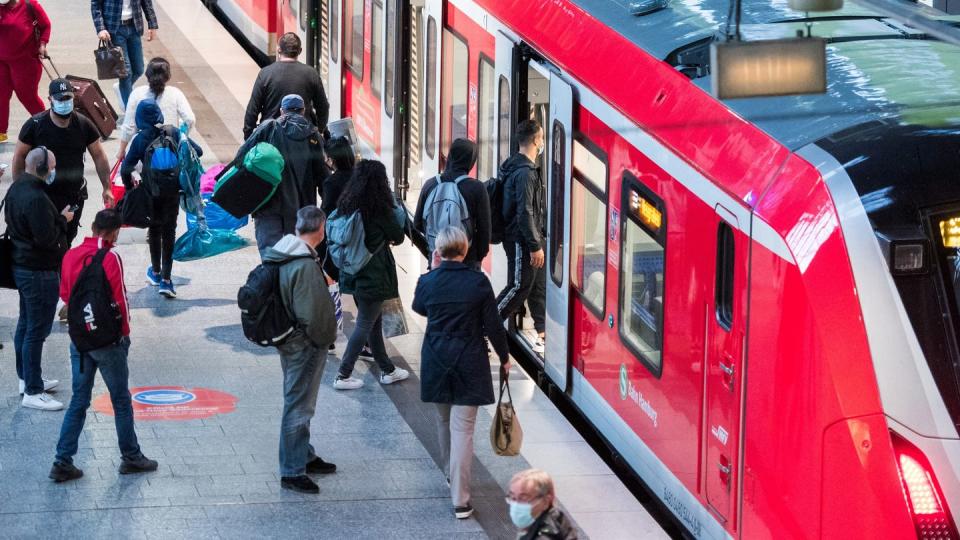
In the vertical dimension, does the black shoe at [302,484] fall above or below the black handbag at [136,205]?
below

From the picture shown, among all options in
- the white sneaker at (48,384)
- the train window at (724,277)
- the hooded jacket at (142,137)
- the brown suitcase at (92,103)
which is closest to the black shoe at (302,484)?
the white sneaker at (48,384)

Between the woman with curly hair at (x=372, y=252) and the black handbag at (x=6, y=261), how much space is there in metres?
1.94

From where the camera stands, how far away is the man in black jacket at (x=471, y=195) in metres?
10.6

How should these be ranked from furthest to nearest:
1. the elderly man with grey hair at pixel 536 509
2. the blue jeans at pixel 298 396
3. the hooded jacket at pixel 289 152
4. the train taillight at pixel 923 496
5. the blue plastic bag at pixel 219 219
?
the blue plastic bag at pixel 219 219
the hooded jacket at pixel 289 152
the blue jeans at pixel 298 396
the train taillight at pixel 923 496
the elderly man with grey hair at pixel 536 509

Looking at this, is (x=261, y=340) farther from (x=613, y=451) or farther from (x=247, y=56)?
(x=247, y=56)

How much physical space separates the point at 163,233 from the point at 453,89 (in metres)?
2.39

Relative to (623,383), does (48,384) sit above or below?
below

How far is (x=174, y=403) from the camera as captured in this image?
421 inches

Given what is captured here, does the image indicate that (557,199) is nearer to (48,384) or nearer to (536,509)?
(48,384)

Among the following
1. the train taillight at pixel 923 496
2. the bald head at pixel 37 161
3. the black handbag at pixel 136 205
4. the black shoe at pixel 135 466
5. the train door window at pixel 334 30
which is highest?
the bald head at pixel 37 161

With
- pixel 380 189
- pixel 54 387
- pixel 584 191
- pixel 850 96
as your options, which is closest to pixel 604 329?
pixel 584 191

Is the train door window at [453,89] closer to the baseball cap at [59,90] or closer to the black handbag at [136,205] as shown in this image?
the black handbag at [136,205]

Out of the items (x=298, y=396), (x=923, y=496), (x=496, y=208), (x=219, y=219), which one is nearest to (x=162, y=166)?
(x=219, y=219)

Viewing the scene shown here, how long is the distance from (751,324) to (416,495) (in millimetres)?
2585
